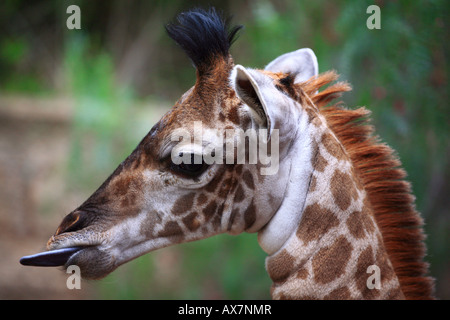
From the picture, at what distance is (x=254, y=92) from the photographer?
2.50m

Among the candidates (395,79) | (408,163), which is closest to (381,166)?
(395,79)

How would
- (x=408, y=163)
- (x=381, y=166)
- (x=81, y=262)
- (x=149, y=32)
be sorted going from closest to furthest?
1. (x=81, y=262)
2. (x=381, y=166)
3. (x=408, y=163)
4. (x=149, y=32)

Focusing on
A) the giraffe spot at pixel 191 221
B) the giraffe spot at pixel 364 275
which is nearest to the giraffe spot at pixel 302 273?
the giraffe spot at pixel 364 275

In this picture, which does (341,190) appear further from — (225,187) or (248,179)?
(225,187)

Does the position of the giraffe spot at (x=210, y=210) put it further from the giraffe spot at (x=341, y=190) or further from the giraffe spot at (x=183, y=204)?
the giraffe spot at (x=341, y=190)

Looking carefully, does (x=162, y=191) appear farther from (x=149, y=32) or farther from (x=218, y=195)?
(x=149, y=32)

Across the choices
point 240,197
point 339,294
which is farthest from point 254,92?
point 339,294

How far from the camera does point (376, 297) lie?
267cm

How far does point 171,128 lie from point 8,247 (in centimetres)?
709

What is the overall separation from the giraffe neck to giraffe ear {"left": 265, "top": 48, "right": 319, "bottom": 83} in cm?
73

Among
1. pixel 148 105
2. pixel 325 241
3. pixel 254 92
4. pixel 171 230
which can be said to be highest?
pixel 148 105

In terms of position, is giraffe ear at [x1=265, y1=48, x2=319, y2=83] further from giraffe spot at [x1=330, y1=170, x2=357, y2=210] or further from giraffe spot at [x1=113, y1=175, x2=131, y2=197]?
giraffe spot at [x1=113, y1=175, x2=131, y2=197]

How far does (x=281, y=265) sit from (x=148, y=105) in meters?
7.72

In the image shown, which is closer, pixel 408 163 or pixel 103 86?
pixel 408 163
